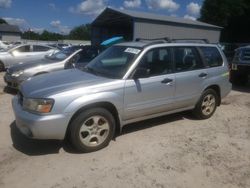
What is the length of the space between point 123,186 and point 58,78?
2.23 metres

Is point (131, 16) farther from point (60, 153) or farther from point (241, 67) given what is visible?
point (60, 153)

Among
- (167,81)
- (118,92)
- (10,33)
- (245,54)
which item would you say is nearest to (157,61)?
(167,81)

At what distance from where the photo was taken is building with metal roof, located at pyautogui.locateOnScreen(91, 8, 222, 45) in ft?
72.2

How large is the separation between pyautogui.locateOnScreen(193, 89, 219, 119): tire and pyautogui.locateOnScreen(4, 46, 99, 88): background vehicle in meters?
3.52

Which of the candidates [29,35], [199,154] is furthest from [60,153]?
[29,35]

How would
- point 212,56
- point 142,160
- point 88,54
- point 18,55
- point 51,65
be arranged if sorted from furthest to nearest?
point 18,55 < point 88,54 < point 51,65 < point 212,56 < point 142,160

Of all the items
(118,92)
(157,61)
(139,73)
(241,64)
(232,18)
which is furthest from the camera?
(232,18)

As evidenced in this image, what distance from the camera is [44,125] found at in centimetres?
414

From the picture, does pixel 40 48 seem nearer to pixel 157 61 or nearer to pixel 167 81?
pixel 157 61

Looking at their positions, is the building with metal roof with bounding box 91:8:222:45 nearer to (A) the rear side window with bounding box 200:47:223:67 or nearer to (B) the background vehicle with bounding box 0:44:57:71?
(B) the background vehicle with bounding box 0:44:57:71

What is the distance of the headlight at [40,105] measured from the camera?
4.17 meters

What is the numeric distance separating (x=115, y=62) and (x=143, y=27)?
17242 mm

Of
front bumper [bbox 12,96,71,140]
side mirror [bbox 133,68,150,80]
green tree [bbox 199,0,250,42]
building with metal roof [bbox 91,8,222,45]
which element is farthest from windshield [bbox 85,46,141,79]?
green tree [bbox 199,0,250,42]

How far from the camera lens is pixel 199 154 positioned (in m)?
4.73
